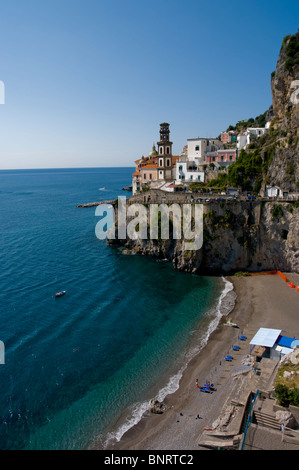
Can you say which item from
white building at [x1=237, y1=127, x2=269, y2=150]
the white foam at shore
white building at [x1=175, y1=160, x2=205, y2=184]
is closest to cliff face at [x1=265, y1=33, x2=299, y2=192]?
white building at [x1=237, y1=127, x2=269, y2=150]

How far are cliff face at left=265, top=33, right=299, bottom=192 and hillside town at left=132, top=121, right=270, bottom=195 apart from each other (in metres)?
8.11

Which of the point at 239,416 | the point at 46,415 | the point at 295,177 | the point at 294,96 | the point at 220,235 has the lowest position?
the point at 46,415

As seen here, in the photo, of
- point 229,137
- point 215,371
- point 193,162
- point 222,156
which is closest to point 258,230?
point 222,156

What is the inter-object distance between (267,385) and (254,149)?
1914 inches

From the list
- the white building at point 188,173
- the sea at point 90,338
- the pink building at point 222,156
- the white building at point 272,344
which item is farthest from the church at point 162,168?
the white building at point 272,344

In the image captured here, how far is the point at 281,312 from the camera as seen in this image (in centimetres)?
3681

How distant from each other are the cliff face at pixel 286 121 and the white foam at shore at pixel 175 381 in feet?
72.9

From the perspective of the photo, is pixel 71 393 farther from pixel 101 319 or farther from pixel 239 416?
pixel 239 416

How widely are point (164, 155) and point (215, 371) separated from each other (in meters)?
56.5

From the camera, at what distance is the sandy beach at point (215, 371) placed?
21.8m

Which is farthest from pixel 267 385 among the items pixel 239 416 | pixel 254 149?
pixel 254 149

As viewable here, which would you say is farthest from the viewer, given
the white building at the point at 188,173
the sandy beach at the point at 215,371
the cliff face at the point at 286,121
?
the white building at the point at 188,173

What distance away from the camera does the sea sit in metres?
23.4

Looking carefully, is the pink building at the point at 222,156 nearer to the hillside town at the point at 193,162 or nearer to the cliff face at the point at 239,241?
the hillside town at the point at 193,162
